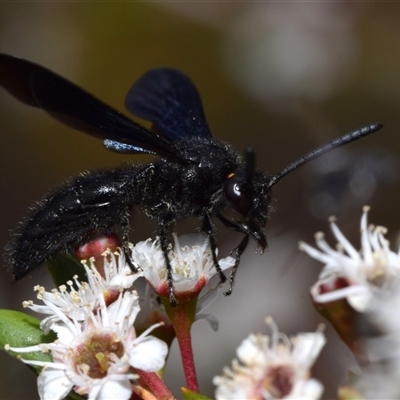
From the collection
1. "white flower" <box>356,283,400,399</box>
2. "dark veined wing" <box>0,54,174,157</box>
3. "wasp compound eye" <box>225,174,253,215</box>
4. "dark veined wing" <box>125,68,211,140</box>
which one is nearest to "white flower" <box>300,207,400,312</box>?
"white flower" <box>356,283,400,399</box>

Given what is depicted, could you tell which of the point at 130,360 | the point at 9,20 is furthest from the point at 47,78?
the point at 9,20

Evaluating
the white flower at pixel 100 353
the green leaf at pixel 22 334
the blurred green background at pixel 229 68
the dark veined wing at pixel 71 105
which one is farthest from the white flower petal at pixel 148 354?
the blurred green background at pixel 229 68

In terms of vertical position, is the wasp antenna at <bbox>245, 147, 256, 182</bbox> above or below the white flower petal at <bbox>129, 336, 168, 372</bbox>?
above

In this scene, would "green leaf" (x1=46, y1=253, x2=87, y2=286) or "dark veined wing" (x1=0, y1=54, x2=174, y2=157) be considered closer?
"dark veined wing" (x1=0, y1=54, x2=174, y2=157)

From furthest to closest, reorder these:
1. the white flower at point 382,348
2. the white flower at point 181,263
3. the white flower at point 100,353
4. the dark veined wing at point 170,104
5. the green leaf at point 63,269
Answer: the dark veined wing at point 170,104 → the green leaf at point 63,269 → the white flower at point 181,263 → the white flower at point 100,353 → the white flower at point 382,348

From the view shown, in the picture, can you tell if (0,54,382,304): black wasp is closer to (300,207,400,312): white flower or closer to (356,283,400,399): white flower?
(300,207,400,312): white flower

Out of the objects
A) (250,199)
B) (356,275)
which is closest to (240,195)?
(250,199)

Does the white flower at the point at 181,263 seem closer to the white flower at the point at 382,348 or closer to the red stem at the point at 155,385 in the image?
the red stem at the point at 155,385
